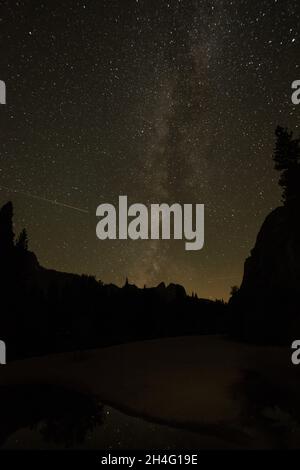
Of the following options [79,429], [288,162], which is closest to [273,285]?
[288,162]

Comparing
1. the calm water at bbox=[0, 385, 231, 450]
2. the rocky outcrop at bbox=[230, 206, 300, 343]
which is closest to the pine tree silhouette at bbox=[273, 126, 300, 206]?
the rocky outcrop at bbox=[230, 206, 300, 343]

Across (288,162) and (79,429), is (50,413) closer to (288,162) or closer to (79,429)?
(79,429)

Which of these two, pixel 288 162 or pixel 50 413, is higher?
pixel 288 162

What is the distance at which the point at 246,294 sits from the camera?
21766mm

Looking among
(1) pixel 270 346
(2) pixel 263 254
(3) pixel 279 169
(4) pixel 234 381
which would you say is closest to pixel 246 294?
(2) pixel 263 254

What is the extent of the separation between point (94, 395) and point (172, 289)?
2523 inches

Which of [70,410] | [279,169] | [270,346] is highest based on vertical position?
[279,169]

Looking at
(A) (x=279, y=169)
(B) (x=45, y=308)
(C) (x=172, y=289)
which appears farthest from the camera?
(C) (x=172, y=289)

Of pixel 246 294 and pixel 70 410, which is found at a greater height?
pixel 246 294

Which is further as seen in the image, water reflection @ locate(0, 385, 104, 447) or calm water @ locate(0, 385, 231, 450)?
water reflection @ locate(0, 385, 104, 447)

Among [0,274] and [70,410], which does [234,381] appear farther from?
[0,274]

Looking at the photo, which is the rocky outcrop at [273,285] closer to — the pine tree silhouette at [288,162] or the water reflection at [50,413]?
the pine tree silhouette at [288,162]

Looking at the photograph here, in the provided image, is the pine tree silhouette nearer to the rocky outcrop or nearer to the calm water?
the rocky outcrop

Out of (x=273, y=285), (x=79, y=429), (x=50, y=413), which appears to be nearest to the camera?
(x=79, y=429)
